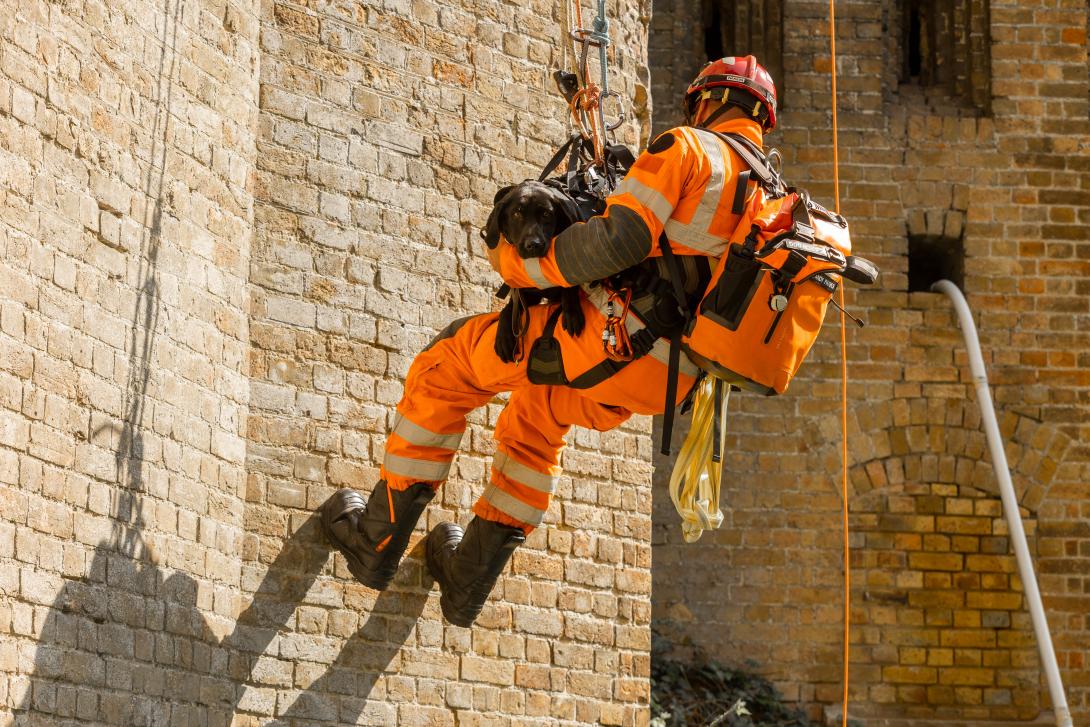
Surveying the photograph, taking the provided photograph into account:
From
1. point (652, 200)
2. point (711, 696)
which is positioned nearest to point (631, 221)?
point (652, 200)

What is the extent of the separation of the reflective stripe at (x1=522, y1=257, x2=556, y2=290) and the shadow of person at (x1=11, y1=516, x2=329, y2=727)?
5.81 ft

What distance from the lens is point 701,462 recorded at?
692cm

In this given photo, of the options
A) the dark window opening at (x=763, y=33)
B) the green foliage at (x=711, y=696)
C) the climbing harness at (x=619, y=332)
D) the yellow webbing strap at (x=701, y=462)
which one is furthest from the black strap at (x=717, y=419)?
the dark window opening at (x=763, y=33)

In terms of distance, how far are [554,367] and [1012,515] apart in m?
6.09

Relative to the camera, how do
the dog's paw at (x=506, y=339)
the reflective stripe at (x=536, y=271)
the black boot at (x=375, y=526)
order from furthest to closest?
the black boot at (x=375, y=526) < the dog's paw at (x=506, y=339) < the reflective stripe at (x=536, y=271)

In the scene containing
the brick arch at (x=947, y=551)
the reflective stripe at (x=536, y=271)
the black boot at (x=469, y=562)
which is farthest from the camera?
the brick arch at (x=947, y=551)

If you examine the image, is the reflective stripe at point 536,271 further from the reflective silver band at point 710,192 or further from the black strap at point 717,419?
the black strap at point 717,419

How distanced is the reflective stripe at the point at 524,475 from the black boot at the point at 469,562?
0.19m

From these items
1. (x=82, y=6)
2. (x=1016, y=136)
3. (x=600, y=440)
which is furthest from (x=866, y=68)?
(x=82, y=6)

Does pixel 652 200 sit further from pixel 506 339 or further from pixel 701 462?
pixel 701 462

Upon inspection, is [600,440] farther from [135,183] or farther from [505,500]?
[135,183]

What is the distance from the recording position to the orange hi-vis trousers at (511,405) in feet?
22.6

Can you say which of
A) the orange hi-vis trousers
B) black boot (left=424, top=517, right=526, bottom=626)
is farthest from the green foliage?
the orange hi-vis trousers

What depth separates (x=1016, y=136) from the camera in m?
13.4
